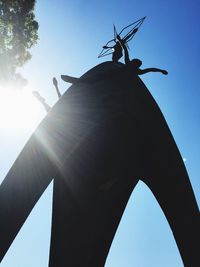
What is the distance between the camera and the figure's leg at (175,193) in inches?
168

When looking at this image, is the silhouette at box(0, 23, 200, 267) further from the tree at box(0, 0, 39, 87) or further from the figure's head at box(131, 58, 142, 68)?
the tree at box(0, 0, 39, 87)

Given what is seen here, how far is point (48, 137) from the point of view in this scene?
150 inches

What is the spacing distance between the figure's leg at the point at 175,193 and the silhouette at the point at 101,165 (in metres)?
0.01

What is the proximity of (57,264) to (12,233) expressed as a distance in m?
0.94

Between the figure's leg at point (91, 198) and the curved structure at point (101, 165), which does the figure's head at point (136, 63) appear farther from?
the figure's leg at point (91, 198)

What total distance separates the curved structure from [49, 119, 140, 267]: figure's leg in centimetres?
1

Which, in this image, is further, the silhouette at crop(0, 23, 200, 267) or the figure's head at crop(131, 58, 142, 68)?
the figure's head at crop(131, 58, 142, 68)

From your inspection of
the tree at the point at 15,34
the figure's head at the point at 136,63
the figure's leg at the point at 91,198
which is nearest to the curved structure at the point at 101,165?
the figure's leg at the point at 91,198

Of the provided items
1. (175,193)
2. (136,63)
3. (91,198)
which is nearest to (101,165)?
(91,198)

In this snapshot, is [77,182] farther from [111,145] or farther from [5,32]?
[5,32]

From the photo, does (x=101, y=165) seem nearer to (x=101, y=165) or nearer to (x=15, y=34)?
(x=101, y=165)

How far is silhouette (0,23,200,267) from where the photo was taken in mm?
3799

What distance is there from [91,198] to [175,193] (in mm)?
1231

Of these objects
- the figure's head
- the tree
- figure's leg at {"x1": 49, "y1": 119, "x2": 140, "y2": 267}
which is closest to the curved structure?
figure's leg at {"x1": 49, "y1": 119, "x2": 140, "y2": 267}
